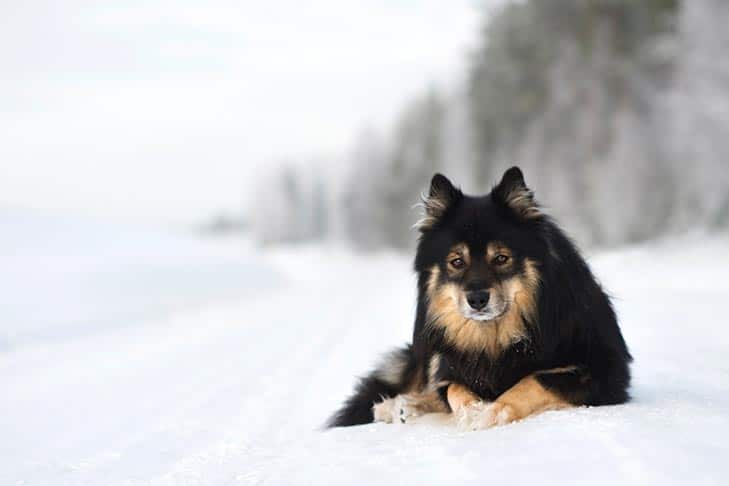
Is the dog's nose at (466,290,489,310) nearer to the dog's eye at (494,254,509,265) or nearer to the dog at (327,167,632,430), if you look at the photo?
the dog at (327,167,632,430)

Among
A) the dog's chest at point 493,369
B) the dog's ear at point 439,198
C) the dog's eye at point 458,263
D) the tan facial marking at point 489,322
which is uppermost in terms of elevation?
the dog's ear at point 439,198

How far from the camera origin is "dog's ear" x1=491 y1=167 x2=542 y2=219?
4.61 m

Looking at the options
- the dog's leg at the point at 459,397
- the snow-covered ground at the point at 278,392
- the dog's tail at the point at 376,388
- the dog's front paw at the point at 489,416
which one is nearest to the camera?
the snow-covered ground at the point at 278,392

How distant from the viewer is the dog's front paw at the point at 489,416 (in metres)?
4.12

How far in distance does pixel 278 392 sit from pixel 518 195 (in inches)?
144

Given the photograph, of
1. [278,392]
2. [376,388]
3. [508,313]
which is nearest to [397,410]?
[376,388]

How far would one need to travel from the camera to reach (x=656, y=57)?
26438 millimetres

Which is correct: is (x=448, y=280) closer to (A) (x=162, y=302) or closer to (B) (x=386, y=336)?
(B) (x=386, y=336)

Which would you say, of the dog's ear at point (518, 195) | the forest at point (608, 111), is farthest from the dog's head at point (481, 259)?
the forest at point (608, 111)

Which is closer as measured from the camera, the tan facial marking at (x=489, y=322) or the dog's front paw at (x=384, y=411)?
the tan facial marking at (x=489, y=322)

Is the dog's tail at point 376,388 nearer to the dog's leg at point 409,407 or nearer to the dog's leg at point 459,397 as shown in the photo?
the dog's leg at point 409,407

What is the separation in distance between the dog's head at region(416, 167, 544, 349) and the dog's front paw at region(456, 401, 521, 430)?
521 mm

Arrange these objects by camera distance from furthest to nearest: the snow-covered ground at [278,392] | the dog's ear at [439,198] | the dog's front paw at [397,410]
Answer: the dog's front paw at [397,410]
the dog's ear at [439,198]
the snow-covered ground at [278,392]

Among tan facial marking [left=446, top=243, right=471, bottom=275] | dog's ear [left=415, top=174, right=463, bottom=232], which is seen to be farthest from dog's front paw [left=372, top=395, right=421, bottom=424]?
dog's ear [left=415, top=174, right=463, bottom=232]
